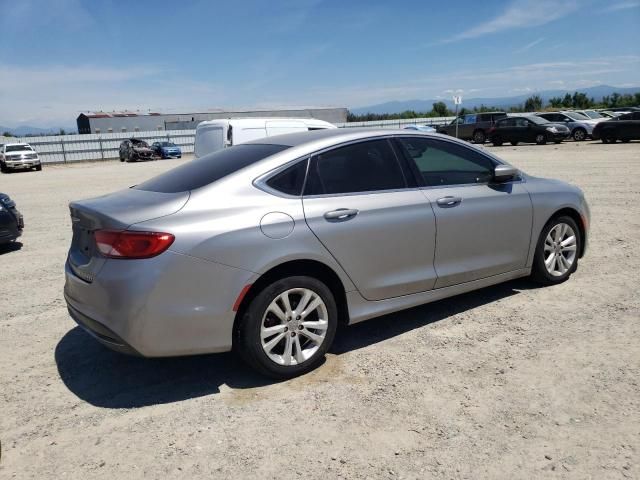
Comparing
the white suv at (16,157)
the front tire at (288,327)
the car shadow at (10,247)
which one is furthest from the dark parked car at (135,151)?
the front tire at (288,327)

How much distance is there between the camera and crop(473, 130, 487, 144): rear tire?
32250 mm

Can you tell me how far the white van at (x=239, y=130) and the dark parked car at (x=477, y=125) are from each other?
70.7 ft

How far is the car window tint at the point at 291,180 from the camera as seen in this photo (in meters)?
3.78

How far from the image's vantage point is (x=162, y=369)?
13.3 feet

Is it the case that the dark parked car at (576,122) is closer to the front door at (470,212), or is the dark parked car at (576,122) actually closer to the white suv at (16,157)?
the front door at (470,212)

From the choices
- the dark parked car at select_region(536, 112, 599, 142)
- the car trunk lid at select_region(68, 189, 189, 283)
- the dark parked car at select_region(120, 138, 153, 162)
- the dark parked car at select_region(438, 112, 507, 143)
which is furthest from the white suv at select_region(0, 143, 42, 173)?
the car trunk lid at select_region(68, 189, 189, 283)

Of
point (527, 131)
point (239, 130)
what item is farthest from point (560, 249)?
point (527, 131)

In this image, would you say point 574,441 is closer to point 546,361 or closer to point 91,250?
point 546,361

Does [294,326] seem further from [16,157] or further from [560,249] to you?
[16,157]

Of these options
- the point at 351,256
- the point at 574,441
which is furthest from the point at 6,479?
the point at 574,441

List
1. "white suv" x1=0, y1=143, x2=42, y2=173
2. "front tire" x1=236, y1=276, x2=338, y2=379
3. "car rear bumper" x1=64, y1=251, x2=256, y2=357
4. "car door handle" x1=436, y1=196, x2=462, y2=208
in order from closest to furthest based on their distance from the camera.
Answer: "car rear bumper" x1=64, y1=251, x2=256, y2=357
"front tire" x1=236, y1=276, x2=338, y2=379
"car door handle" x1=436, y1=196, x2=462, y2=208
"white suv" x1=0, y1=143, x2=42, y2=173

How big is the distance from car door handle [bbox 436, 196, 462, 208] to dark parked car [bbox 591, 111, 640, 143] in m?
24.4

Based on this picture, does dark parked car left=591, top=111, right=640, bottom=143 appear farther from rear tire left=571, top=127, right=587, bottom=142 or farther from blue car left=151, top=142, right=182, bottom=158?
blue car left=151, top=142, right=182, bottom=158

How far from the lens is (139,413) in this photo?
11.3 ft
